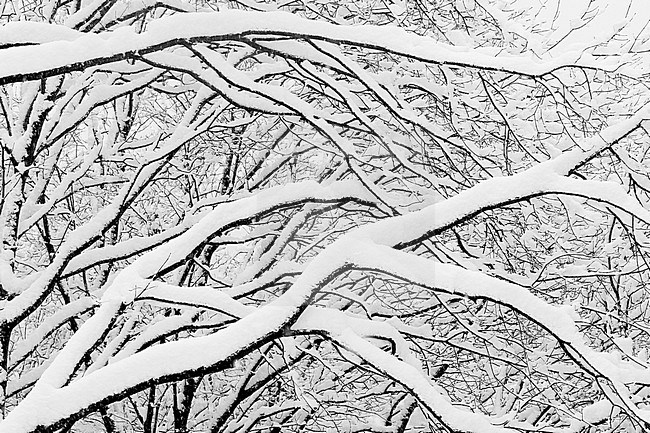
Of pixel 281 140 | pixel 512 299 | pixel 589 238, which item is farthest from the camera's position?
Result: pixel 589 238

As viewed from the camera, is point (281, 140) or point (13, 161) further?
point (281, 140)

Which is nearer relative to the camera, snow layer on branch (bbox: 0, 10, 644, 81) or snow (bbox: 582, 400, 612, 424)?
snow layer on branch (bbox: 0, 10, 644, 81)

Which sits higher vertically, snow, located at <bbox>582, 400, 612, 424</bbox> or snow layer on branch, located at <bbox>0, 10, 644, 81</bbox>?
snow layer on branch, located at <bbox>0, 10, 644, 81</bbox>

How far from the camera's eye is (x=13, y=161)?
4.52m

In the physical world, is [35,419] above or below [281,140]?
below

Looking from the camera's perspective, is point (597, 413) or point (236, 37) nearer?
point (236, 37)

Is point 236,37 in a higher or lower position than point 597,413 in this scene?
higher

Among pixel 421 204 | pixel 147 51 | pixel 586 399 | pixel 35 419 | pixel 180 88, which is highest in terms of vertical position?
pixel 180 88

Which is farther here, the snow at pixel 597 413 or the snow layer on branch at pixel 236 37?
the snow at pixel 597 413

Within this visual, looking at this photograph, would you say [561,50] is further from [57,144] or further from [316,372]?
[316,372]

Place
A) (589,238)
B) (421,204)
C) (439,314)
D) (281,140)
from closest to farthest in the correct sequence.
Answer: (421,204)
(439,314)
(281,140)
(589,238)

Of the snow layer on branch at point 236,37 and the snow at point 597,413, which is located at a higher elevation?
the snow layer on branch at point 236,37

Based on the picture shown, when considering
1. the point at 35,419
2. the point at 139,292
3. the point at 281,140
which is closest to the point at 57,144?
the point at 281,140

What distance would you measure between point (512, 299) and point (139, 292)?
61.8 inches
